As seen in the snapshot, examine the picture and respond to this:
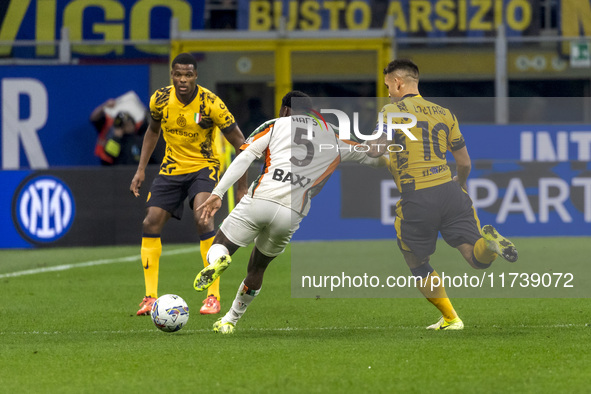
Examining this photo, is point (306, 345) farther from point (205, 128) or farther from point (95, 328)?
point (205, 128)

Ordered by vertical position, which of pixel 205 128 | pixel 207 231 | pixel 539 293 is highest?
pixel 205 128

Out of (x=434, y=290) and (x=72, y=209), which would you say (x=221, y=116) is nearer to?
(x=434, y=290)

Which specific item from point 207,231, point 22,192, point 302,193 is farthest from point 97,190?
point 302,193

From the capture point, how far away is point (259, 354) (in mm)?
6672

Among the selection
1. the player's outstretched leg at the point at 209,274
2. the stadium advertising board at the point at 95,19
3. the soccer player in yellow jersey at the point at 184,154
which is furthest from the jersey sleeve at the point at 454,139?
the stadium advertising board at the point at 95,19

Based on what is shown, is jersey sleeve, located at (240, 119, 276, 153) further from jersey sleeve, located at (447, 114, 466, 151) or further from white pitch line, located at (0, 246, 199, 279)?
white pitch line, located at (0, 246, 199, 279)

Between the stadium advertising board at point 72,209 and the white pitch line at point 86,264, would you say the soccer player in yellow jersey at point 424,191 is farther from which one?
the stadium advertising board at point 72,209

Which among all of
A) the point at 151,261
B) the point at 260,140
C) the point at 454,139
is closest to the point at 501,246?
the point at 454,139

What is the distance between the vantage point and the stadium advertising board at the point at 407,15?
21.5 meters

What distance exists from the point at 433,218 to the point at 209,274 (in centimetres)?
174

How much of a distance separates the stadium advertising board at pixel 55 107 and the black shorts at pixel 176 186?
30.2ft

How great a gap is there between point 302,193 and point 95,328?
198 cm

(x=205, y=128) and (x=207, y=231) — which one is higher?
(x=205, y=128)

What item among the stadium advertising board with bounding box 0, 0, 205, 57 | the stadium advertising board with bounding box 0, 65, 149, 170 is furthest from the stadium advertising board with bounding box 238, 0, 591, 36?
the stadium advertising board with bounding box 0, 65, 149, 170
